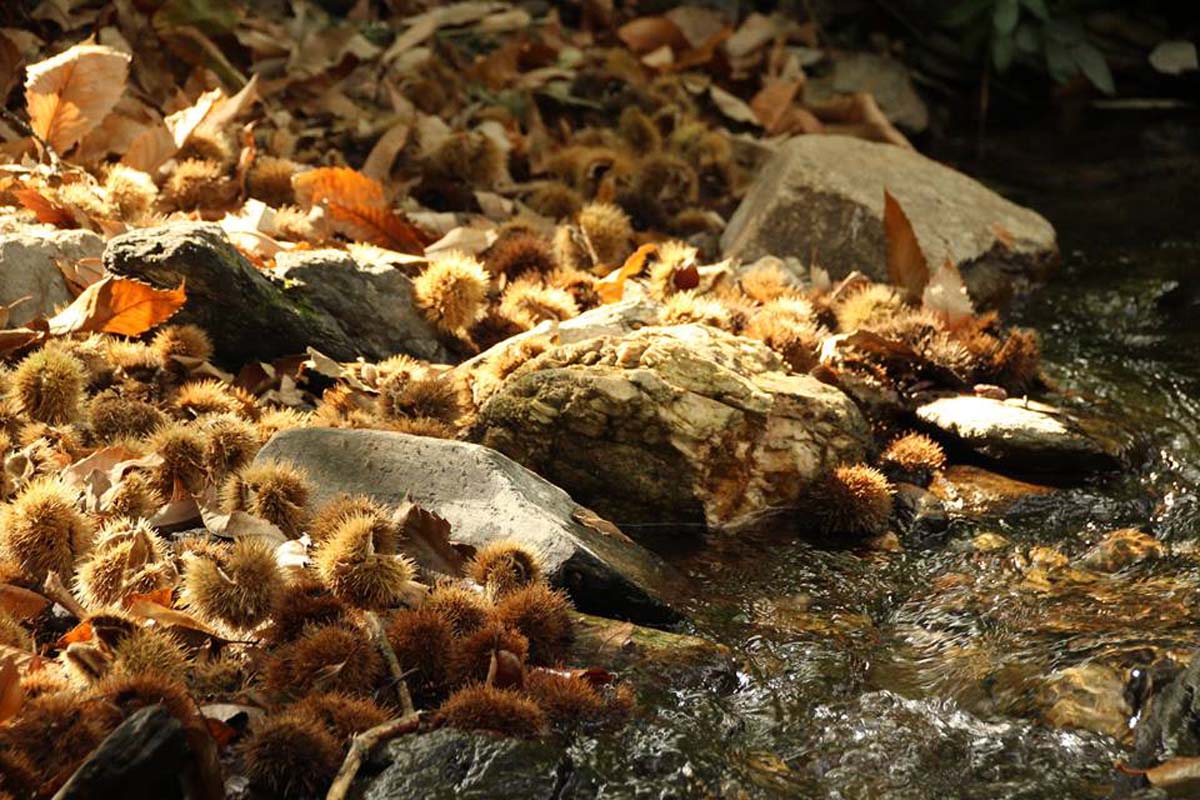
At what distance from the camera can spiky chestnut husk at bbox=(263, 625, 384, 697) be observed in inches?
98.9

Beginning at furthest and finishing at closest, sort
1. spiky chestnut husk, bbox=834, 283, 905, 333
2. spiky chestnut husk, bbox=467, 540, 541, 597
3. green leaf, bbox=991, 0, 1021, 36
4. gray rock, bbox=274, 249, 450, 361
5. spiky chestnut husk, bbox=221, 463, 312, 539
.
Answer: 1. green leaf, bbox=991, 0, 1021, 36
2. spiky chestnut husk, bbox=834, 283, 905, 333
3. gray rock, bbox=274, 249, 450, 361
4. spiky chestnut husk, bbox=221, 463, 312, 539
5. spiky chestnut husk, bbox=467, 540, 541, 597

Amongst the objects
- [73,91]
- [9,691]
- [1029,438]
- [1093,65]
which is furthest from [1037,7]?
[9,691]

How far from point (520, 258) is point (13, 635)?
8.41ft

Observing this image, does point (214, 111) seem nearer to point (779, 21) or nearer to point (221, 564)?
point (221, 564)

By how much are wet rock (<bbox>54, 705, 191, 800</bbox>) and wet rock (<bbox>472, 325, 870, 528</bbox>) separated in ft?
5.33

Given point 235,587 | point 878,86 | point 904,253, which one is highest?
point 235,587

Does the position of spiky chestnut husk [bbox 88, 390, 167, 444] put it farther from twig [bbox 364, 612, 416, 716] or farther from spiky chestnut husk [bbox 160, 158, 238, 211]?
spiky chestnut husk [bbox 160, 158, 238, 211]

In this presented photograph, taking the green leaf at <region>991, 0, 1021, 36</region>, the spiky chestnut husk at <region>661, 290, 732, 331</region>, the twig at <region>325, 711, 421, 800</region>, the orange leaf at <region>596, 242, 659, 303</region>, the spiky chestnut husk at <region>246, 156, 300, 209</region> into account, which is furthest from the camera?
the green leaf at <region>991, 0, 1021, 36</region>

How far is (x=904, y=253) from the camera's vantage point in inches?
204

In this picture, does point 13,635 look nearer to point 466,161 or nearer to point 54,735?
point 54,735

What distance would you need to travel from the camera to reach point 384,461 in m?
3.28

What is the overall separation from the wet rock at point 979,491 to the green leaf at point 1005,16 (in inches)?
177

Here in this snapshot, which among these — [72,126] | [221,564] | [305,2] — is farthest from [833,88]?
[221,564]

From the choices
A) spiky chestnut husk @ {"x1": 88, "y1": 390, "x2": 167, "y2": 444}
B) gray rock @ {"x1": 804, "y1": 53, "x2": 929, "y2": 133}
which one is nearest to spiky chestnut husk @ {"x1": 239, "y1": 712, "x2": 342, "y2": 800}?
spiky chestnut husk @ {"x1": 88, "y1": 390, "x2": 167, "y2": 444}
